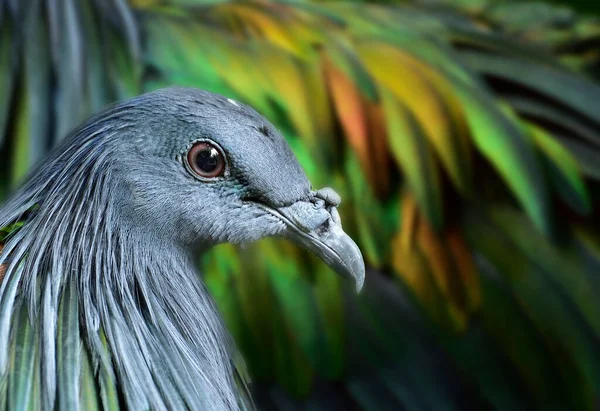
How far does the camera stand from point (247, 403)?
117 centimetres

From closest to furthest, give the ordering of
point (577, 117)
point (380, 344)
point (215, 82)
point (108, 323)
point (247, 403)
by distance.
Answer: point (108, 323), point (247, 403), point (215, 82), point (380, 344), point (577, 117)

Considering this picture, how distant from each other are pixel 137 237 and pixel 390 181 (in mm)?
990

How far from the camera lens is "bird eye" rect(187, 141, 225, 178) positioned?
100 centimetres

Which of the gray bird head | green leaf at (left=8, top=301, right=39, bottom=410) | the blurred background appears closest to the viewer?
green leaf at (left=8, top=301, right=39, bottom=410)

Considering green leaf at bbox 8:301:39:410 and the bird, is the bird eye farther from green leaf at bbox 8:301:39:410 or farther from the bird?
green leaf at bbox 8:301:39:410

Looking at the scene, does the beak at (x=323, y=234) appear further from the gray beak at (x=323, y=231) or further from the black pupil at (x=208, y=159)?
the black pupil at (x=208, y=159)

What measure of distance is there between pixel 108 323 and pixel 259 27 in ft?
3.62

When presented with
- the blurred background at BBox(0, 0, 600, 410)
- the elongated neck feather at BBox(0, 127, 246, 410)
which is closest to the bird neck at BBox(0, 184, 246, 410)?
the elongated neck feather at BBox(0, 127, 246, 410)

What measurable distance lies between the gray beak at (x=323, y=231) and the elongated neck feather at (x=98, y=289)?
170 millimetres

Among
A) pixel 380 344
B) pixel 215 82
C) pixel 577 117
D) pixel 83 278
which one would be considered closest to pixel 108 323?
pixel 83 278

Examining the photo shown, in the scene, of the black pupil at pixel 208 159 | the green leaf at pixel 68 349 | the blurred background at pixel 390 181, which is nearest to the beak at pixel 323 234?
the black pupil at pixel 208 159

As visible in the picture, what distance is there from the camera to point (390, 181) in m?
1.91

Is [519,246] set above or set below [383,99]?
below

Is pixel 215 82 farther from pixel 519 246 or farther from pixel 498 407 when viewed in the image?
pixel 498 407
